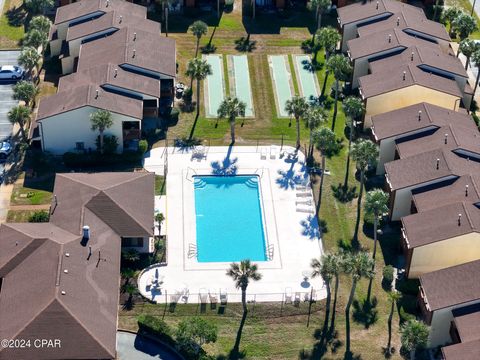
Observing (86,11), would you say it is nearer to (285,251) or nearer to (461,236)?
(285,251)

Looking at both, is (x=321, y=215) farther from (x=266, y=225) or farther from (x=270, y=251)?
(x=270, y=251)

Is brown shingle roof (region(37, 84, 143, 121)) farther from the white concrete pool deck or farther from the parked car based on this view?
the white concrete pool deck

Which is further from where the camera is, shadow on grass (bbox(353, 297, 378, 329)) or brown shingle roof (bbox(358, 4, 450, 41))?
brown shingle roof (bbox(358, 4, 450, 41))

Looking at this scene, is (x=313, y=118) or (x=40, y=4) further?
(x=40, y=4)

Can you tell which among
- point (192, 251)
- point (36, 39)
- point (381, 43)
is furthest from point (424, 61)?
point (36, 39)

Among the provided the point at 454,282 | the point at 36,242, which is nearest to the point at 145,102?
the point at 36,242

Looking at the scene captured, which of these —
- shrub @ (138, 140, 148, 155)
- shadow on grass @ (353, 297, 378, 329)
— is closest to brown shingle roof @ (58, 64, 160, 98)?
shrub @ (138, 140, 148, 155)
